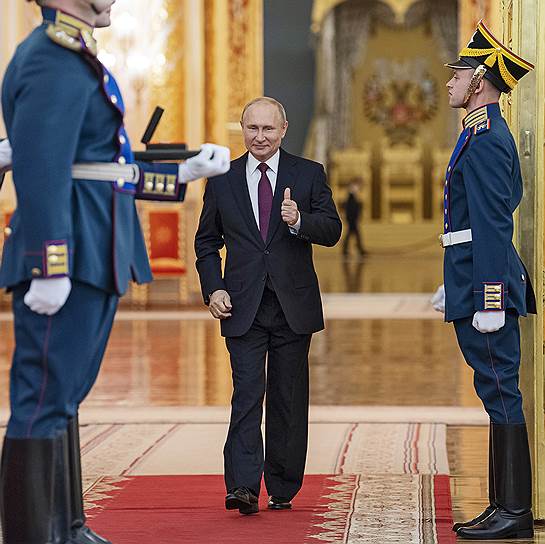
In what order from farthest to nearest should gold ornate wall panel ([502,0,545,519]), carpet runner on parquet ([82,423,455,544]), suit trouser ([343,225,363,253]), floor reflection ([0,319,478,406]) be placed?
suit trouser ([343,225,363,253])
floor reflection ([0,319,478,406])
gold ornate wall panel ([502,0,545,519])
carpet runner on parquet ([82,423,455,544])

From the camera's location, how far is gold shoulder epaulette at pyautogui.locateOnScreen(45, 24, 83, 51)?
3488mm

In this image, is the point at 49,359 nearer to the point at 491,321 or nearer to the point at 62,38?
the point at 62,38

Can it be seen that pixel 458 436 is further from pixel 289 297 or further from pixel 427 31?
pixel 427 31

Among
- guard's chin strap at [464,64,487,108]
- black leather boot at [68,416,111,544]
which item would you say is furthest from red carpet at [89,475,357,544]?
guard's chin strap at [464,64,487,108]

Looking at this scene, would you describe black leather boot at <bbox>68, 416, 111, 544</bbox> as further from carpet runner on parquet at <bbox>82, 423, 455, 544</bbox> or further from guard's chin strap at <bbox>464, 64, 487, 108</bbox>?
guard's chin strap at <bbox>464, 64, 487, 108</bbox>

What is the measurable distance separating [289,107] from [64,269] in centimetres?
2447

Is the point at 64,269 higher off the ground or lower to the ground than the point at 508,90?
lower

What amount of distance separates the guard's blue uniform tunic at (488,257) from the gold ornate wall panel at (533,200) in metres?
0.26

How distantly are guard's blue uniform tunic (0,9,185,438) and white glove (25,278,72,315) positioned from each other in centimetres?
2

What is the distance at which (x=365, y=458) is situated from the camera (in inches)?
240

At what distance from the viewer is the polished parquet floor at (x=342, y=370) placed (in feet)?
22.1

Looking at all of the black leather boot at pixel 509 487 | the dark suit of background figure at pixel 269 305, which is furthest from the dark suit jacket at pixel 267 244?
the black leather boot at pixel 509 487

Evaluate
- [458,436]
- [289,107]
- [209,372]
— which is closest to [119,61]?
[209,372]

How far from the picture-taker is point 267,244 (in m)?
4.97
